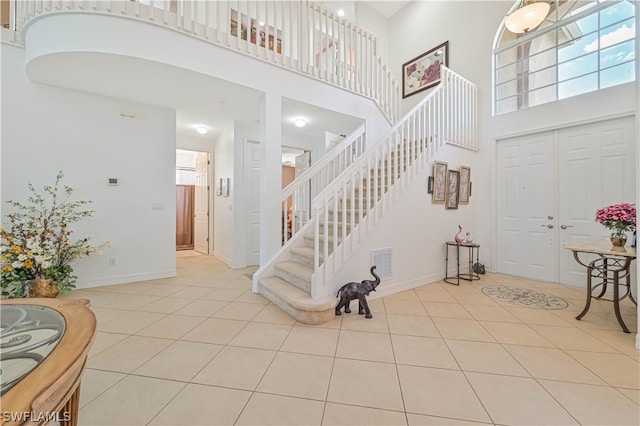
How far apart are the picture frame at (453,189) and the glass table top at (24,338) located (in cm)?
423

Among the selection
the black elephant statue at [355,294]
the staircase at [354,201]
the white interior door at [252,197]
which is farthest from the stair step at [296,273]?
the white interior door at [252,197]

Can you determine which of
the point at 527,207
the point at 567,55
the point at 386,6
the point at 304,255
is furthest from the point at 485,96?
the point at 304,255

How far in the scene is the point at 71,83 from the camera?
3.19m

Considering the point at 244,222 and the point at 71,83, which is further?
the point at 244,222

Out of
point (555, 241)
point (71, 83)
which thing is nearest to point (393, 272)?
point (555, 241)

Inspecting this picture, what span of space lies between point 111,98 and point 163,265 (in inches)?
97.6

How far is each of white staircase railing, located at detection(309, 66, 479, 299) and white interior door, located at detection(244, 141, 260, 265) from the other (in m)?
1.66

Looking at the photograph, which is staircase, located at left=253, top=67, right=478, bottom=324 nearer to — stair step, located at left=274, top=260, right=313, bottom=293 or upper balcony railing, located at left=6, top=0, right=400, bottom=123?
stair step, located at left=274, top=260, right=313, bottom=293

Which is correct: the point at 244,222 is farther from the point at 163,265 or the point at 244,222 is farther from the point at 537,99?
the point at 537,99

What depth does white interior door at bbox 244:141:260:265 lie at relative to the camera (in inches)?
194

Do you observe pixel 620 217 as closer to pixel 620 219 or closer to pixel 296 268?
pixel 620 219

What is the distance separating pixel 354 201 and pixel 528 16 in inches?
123

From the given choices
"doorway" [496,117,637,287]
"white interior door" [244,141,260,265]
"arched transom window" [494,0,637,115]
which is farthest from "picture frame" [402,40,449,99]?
"white interior door" [244,141,260,265]

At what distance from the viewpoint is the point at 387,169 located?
152 inches
